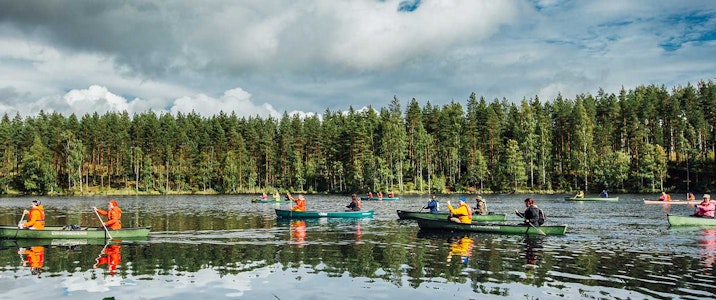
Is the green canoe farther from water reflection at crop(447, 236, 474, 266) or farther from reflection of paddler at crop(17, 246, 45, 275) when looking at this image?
water reflection at crop(447, 236, 474, 266)

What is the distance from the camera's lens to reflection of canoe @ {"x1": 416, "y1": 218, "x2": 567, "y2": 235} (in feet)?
106

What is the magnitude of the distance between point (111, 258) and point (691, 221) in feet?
120

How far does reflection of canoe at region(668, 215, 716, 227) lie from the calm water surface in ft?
6.16

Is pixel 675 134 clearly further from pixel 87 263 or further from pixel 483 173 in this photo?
pixel 87 263

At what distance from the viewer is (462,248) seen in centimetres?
2775

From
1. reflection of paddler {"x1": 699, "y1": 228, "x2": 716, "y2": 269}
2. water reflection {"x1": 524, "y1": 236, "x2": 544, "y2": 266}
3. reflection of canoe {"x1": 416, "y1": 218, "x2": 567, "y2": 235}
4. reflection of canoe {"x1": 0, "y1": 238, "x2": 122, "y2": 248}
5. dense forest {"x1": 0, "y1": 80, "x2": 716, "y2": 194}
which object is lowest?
reflection of paddler {"x1": 699, "y1": 228, "x2": 716, "y2": 269}

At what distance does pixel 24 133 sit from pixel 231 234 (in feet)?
410

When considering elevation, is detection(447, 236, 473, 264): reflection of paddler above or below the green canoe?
below

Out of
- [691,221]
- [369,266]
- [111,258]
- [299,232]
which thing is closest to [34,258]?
[111,258]

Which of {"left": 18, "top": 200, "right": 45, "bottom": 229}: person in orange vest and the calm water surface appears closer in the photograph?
the calm water surface

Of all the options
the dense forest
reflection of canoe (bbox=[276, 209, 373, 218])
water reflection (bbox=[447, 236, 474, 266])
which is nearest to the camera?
water reflection (bbox=[447, 236, 474, 266])

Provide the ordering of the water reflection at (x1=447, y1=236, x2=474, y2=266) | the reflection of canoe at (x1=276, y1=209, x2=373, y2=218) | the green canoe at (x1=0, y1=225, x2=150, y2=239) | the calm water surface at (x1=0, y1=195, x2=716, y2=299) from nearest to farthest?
the calm water surface at (x1=0, y1=195, x2=716, y2=299) < the water reflection at (x1=447, y1=236, x2=474, y2=266) < the green canoe at (x1=0, y1=225, x2=150, y2=239) < the reflection of canoe at (x1=276, y1=209, x2=373, y2=218)

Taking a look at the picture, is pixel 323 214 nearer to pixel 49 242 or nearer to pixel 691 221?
pixel 49 242

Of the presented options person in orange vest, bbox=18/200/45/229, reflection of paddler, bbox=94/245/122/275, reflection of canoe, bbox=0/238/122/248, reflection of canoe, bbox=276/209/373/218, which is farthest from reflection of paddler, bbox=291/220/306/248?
person in orange vest, bbox=18/200/45/229
